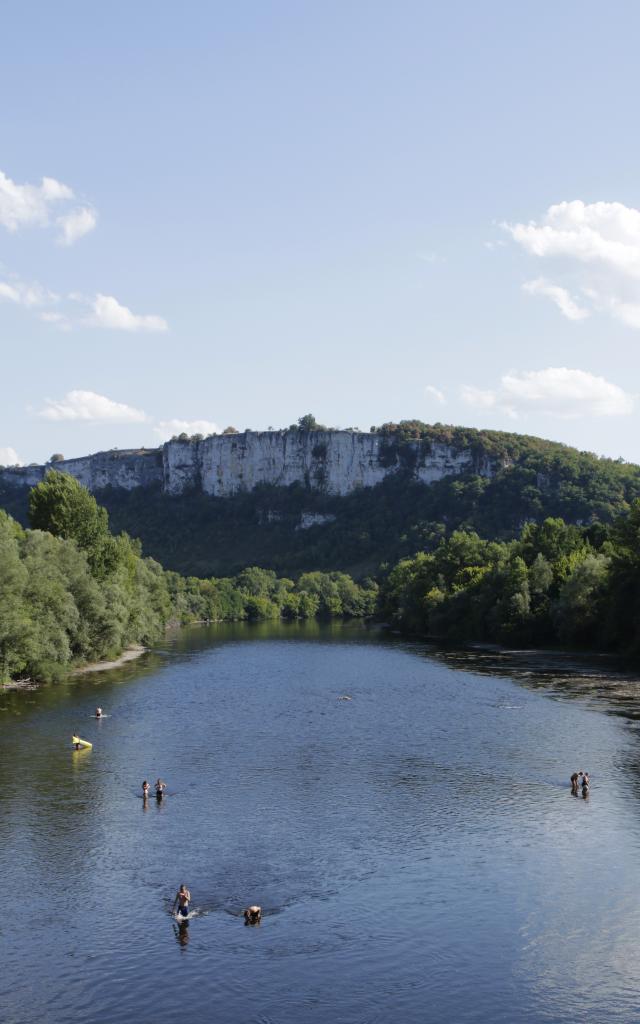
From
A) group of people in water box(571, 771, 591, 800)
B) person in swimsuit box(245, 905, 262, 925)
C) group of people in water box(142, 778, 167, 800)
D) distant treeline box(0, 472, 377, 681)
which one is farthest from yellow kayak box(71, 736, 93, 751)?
group of people in water box(571, 771, 591, 800)

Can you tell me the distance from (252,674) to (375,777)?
47.6 meters

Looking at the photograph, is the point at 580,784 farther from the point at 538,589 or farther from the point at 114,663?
the point at 538,589

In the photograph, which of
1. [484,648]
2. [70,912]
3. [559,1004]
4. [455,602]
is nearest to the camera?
[559,1004]

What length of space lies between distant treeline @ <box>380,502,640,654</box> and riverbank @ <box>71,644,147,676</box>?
4595cm

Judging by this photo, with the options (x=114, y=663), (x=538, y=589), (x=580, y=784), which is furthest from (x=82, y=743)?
(x=538, y=589)

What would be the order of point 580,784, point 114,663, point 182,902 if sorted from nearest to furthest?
point 182,902, point 580,784, point 114,663

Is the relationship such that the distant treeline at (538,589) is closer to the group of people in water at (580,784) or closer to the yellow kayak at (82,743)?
the group of people in water at (580,784)

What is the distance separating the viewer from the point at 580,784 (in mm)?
45875

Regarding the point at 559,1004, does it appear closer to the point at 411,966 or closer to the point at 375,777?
the point at 411,966

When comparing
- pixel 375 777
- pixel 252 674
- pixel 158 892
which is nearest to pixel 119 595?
pixel 252 674

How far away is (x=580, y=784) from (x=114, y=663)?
209ft

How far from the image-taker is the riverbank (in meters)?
90.3

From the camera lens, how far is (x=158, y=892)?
106 feet

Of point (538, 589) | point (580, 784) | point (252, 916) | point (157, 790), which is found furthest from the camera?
point (538, 589)
